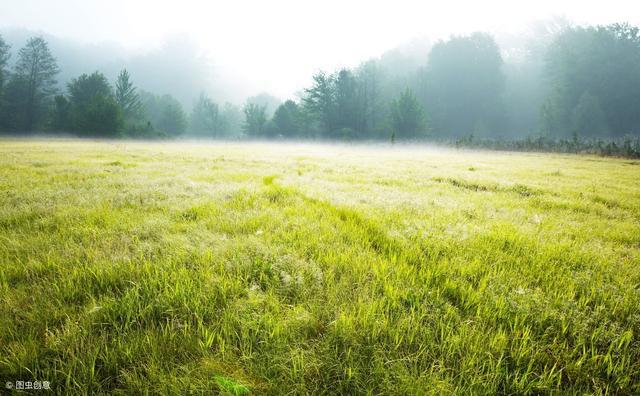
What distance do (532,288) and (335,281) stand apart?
1.67 meters

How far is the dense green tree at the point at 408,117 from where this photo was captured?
49.1 meters

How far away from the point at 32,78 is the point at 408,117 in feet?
263

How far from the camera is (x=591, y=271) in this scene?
2.52 metres

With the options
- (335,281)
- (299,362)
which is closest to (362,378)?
(299,362)

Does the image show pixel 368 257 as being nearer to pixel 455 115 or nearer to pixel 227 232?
pixel 227 232

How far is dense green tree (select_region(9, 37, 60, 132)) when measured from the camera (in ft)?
189

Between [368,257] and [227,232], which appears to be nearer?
[368,257]

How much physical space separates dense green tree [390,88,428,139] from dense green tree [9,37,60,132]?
2948 inches

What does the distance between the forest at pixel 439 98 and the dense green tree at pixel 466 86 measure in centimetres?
23

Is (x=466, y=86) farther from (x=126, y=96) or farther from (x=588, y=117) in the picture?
(x=126, y=96)

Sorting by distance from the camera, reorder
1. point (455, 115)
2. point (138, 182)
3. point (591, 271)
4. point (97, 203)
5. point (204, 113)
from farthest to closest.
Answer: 1. point (204, 113)
2. point (455, 115)
3. point (138, 182)
4. point (97, 203)
5. point (591, 271)

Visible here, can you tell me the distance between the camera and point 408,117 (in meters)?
49.5

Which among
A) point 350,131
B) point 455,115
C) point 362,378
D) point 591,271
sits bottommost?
point 362,378

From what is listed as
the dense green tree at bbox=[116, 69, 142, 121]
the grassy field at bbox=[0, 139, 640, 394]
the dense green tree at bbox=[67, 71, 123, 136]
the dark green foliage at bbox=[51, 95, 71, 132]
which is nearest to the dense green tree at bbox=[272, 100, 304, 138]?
the dense green tree at bbox=[67, 71, 123, 136]
